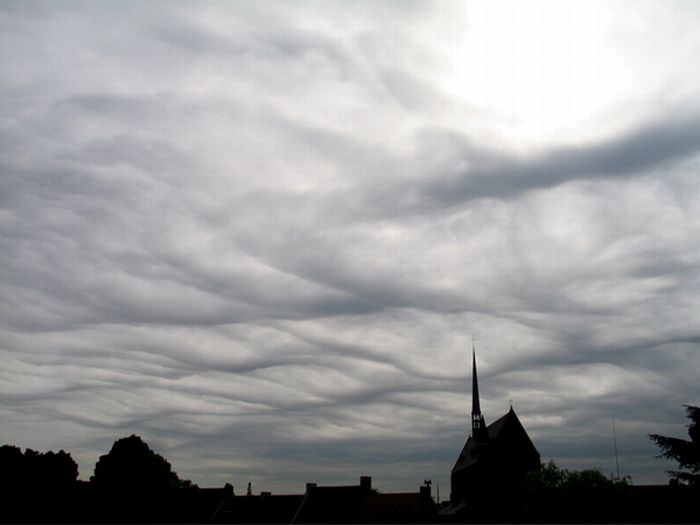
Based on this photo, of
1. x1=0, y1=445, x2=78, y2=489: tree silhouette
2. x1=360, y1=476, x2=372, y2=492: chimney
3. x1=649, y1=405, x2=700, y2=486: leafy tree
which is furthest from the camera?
x1=360, y1=476, x2=372, y2=492: chimney

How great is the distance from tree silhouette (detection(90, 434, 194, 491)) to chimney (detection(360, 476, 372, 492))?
1125 inches

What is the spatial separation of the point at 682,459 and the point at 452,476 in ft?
323

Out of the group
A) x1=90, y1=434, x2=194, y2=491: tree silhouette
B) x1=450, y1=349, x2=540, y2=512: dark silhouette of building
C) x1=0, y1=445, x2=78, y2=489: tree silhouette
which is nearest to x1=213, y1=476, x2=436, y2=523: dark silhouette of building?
x1=90, y1=434, x2=194, y2=491: tree silhouette

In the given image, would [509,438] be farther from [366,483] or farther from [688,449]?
[688,449]

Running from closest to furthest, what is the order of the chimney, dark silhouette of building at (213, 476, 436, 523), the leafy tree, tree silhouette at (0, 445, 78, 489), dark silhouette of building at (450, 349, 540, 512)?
the leafy tree
tree silhouette at (0, 445, 78, 489)
dark silhouette of building at (213, 476, 436, 523)
the chimney
dark silhouette of building at (450, 349, 540, 512)

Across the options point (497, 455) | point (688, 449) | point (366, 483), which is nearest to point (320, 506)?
point (366, 483)

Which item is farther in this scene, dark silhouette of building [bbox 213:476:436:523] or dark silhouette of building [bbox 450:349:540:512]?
dark silhouette of building [bbox 450:349:540:512]

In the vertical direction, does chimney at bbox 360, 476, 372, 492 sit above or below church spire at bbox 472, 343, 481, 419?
below

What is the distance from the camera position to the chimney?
10741cm

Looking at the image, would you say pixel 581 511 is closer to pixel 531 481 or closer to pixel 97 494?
pixel 531 481

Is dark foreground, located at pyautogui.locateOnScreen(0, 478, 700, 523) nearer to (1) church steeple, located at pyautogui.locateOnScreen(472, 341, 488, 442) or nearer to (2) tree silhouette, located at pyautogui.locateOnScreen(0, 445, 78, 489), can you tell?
(2) tree silhouette, located at pyautogui.locateOnScreen(0, 445, 78, 489)

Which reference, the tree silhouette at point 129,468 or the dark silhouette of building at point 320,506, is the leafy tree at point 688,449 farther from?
the tree silhouette at point 129,468

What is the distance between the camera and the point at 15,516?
3342 inches

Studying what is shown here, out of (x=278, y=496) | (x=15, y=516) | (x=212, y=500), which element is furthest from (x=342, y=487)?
(x=15, y=516)
